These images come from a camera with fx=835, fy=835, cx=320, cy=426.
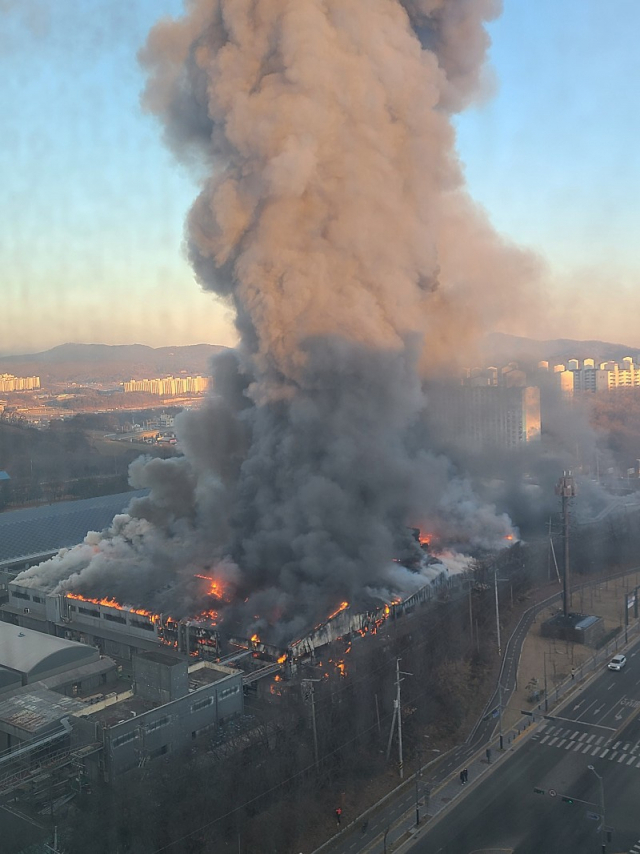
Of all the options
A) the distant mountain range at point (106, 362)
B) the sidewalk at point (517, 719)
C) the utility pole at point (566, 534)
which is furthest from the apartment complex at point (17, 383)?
the sidewalk at point (517, 719)

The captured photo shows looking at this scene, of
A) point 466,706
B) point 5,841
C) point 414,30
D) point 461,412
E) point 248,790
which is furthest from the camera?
point 461,412

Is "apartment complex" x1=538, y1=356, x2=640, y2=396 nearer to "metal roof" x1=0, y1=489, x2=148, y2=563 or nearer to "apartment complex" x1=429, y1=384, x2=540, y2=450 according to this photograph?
"apartment complex" x1=429, y1=384, x2=540, y2=450

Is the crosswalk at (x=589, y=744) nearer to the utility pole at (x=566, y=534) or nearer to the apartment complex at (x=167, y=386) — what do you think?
the utility pole at (x=566, y=534)

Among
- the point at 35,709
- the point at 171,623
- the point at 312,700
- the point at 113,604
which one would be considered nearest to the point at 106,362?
the point at 113,604

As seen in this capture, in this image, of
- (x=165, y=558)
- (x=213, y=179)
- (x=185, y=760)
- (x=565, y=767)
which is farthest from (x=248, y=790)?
(x=213, y=179)

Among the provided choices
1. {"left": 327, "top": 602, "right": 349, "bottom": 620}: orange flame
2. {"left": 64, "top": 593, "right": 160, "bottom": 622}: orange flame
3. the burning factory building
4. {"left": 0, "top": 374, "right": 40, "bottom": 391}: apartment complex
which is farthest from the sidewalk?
{"left": 0, "top": 374, "right": 40, "bottom": 391}: apartment complex

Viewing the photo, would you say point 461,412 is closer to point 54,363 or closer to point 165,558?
point 165,558

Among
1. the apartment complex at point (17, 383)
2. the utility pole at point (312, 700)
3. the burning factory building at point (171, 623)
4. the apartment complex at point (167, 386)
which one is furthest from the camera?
the apartment complex at point (167, 386)
